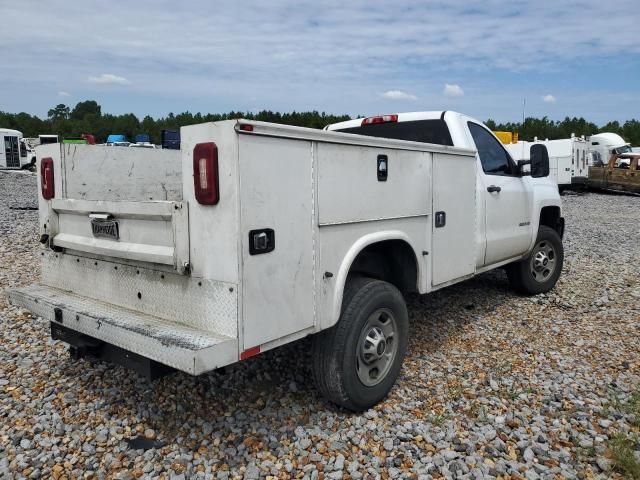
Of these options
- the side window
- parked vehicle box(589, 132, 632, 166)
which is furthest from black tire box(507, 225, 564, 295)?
parked vehicle box(589, 132, 632, 166)

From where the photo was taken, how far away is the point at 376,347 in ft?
11.7

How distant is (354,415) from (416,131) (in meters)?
2.82

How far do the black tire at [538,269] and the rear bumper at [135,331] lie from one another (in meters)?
4.56

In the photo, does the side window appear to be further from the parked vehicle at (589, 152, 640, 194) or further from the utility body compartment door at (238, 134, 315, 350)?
the parked vehicle at (589, 152, 640, 194)

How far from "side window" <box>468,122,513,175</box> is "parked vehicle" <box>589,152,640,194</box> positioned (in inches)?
900

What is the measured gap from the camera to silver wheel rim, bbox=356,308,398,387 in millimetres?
3510

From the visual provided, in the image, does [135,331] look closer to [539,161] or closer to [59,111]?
[539,161]

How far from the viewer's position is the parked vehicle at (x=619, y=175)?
24.7 m

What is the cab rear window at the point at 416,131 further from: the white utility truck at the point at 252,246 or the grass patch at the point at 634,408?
the grass patch at the point at 634,408

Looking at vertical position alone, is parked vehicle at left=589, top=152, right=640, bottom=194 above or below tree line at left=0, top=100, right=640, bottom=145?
below

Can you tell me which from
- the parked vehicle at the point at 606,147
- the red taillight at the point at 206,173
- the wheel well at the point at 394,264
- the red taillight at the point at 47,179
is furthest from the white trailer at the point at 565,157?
the red taillight at the point at 206,173

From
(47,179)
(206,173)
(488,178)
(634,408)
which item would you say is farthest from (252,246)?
(488,178)

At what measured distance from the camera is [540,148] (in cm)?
532

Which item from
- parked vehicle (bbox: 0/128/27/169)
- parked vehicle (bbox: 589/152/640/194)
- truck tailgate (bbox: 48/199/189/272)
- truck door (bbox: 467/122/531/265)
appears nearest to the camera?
truck tailgate (bbox: 48/199/189/272)
